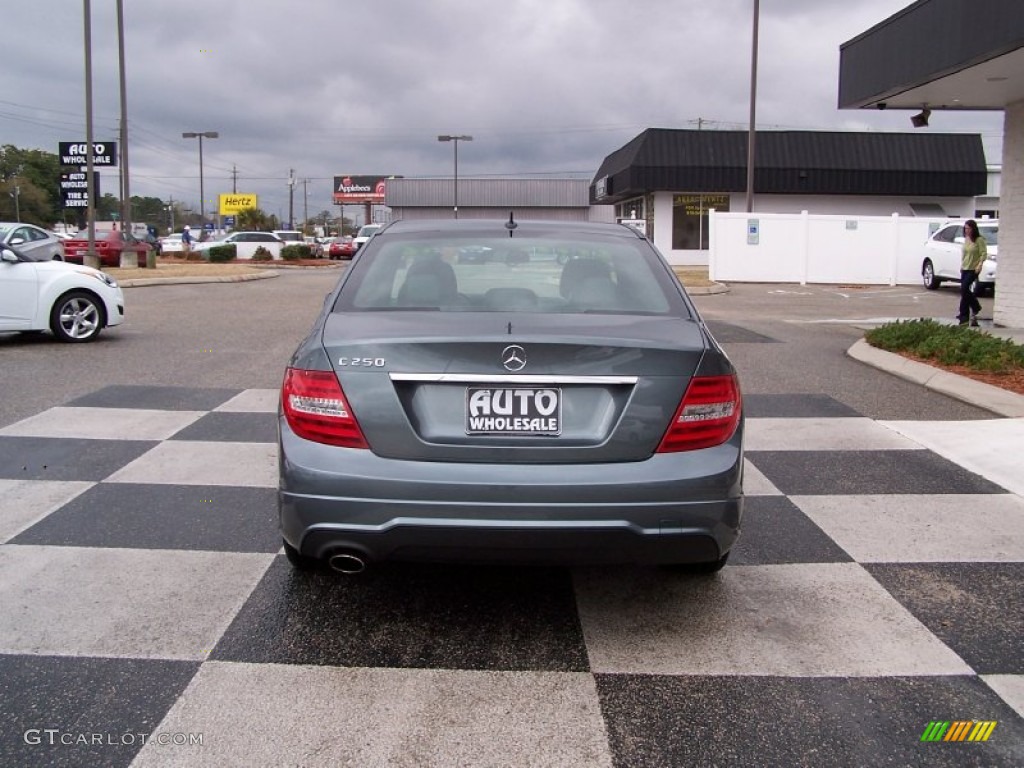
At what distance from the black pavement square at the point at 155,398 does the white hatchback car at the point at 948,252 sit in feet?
63.5

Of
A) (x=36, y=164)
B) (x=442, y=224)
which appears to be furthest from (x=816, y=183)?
(x=36, y=164)

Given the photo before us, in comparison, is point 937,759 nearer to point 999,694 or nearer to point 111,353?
point 999,694

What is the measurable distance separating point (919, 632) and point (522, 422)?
1.88 metres

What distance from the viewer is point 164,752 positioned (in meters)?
2.84

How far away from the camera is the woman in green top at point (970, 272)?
14.3 m

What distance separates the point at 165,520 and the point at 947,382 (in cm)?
735

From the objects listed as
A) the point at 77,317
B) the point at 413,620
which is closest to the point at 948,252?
the point at 77,317

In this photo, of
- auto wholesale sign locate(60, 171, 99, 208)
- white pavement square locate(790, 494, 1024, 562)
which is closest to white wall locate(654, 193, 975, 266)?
auto wholesale sign locate(60, 171, 99, 208)

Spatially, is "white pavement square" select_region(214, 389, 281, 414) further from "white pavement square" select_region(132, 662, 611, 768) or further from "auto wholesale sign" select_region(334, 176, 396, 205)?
"auto wholesale sign" select_region(334, 176, 396, 205)

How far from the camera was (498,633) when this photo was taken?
12.2 ft

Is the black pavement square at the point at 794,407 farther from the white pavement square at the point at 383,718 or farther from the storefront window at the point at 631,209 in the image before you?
the storefront window at the point at 631,209

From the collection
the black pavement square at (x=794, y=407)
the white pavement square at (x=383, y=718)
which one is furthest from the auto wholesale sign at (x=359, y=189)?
the white pavement square at (x=383, y=718)

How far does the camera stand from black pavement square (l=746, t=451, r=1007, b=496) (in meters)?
5.77

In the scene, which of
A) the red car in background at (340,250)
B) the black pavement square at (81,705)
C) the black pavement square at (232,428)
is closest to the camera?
→ the black pavement square at (81,705)
